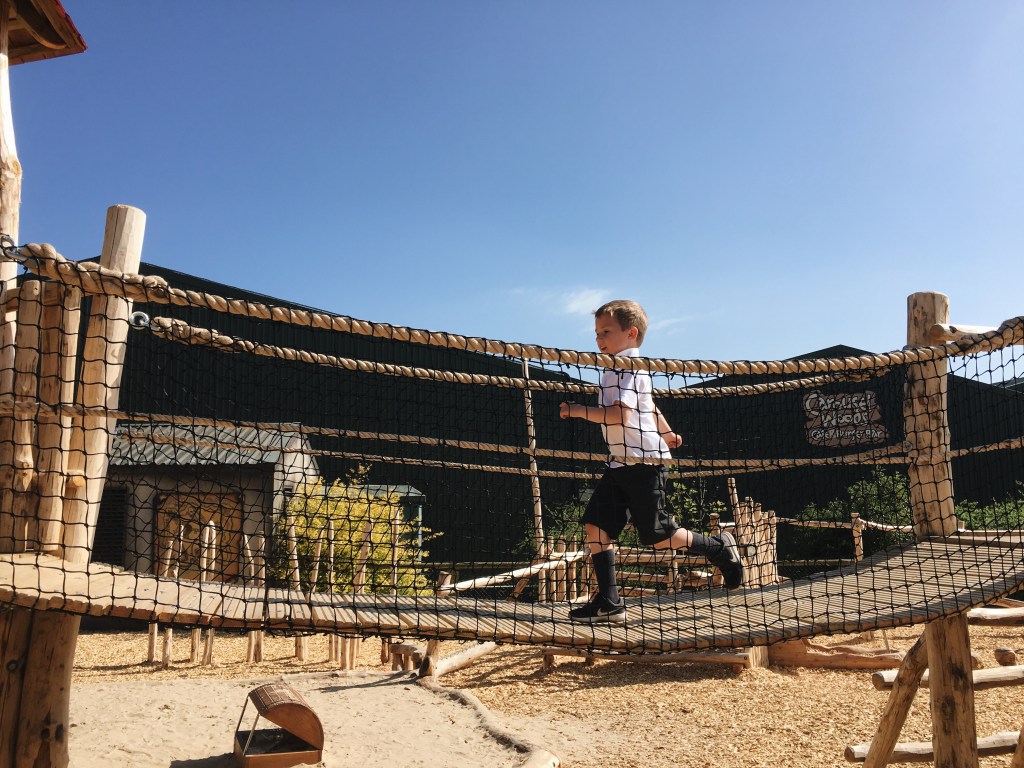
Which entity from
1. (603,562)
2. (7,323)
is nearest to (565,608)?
(603,562)

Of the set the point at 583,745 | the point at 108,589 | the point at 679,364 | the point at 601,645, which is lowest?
the point at 583,745

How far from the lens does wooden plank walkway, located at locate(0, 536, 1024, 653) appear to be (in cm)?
222

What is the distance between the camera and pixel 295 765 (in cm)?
414

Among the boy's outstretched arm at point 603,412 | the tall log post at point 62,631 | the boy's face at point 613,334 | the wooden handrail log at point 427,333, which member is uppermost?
the boy's face at point 613,334

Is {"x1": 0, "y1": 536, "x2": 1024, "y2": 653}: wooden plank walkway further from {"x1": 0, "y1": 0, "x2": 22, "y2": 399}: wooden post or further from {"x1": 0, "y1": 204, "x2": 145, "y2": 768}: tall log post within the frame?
{"x1": 0, "y1": 0, "x2": 22, "y2": 399}: wooden post

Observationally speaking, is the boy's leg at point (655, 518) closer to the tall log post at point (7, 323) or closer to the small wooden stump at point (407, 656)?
the tall log post at point (7, 323)

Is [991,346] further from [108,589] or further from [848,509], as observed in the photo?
[848,509]

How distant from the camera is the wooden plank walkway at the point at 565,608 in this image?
2225 mm

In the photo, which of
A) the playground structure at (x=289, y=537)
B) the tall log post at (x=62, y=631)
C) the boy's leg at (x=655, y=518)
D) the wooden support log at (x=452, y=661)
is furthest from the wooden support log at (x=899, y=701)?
the tall log post at (x=62, y=631)

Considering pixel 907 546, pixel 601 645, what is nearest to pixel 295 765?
pixel 601 645

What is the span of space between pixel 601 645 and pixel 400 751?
2672 mm

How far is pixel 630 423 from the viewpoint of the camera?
10.6 feet

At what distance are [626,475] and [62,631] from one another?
207 centimetres

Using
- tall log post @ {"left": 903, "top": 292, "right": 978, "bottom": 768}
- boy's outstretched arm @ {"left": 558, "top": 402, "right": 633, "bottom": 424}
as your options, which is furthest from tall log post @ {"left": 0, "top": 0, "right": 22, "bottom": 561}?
tall log post @ {"left": 903, "top": 292, "right": 978, "bottom": 768}
